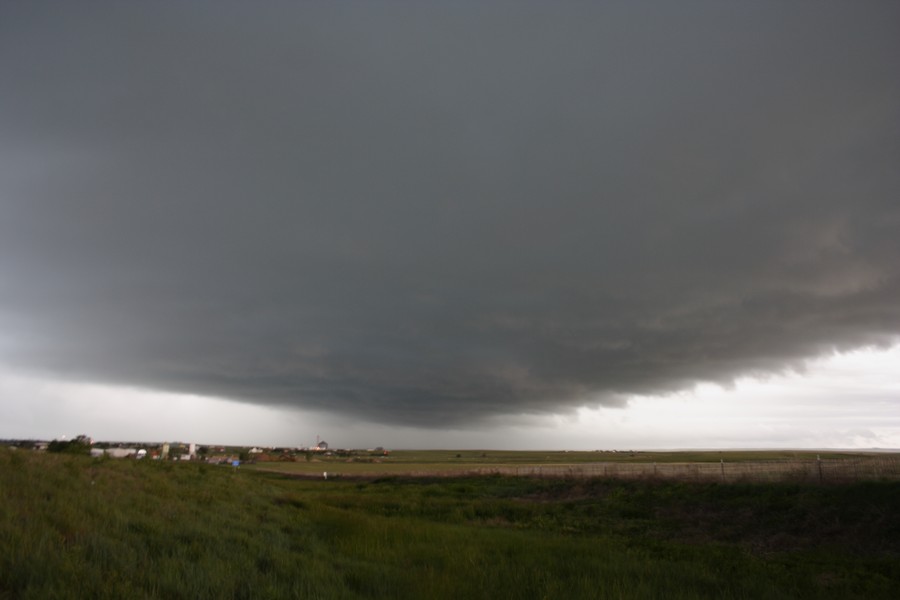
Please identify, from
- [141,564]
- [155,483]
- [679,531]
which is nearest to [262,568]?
[141,564]

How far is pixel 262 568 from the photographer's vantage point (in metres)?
12.1

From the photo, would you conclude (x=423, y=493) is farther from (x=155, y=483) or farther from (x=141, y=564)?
(x=141, y=564)

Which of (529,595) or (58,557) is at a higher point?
(58,557)

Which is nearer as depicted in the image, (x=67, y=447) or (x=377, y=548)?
(x=377, y=548)

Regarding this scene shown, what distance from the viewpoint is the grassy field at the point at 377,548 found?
9328 millimetres

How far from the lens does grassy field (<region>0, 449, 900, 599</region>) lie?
367 inches

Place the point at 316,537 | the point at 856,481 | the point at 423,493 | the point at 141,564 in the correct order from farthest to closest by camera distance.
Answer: the point at 423,493
the point at 856,481
the point at 316,537
the point at 141,564

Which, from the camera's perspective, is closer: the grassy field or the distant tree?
the grassy field

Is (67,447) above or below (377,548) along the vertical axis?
above

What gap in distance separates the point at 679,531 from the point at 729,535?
2522mm

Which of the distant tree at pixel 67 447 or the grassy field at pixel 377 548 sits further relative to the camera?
the distant tree at pixel 67 447

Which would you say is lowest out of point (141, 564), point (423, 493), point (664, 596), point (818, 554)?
point (423, 493)

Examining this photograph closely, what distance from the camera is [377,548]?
1733 centimetres

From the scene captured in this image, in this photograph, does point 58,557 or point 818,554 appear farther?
point 818,554
